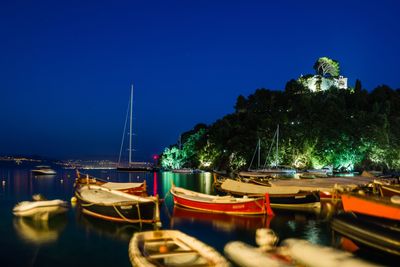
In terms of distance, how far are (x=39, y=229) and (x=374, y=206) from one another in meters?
16.3

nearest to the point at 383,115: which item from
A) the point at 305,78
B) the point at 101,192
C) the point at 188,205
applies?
the point at 305,78

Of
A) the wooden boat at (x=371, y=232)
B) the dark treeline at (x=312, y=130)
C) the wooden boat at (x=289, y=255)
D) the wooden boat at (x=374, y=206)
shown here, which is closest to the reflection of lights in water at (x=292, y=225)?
the wooden boat at (x=374, y=206)

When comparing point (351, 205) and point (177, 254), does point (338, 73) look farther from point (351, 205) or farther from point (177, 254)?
point (177, 254)

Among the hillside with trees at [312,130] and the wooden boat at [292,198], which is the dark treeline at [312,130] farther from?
the wooden boat at [292,198]

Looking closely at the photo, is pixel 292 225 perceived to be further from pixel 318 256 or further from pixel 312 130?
pixel 312 130

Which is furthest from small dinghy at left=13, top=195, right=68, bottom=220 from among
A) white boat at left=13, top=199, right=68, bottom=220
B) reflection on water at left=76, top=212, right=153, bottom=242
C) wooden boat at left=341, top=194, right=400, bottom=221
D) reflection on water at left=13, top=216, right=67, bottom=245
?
wooden boat at left=341, top=194, right=400, bottom=221

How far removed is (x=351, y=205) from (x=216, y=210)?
8343 millimetres

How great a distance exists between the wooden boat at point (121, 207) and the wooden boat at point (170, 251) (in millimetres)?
5906

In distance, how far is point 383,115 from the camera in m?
74.3

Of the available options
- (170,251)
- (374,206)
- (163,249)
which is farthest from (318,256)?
(374,206)

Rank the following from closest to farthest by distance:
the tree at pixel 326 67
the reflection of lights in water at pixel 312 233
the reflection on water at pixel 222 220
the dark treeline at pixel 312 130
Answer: the reflection of lights in water at pixel 312 233
the reflection on water at pixel 222 220
the dark treeline at pixel 312 130
the tree at pixel 326 67

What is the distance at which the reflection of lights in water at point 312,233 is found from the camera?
18375 mm

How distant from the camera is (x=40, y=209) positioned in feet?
72.6

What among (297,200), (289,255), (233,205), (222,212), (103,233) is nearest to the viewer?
(289,255)
